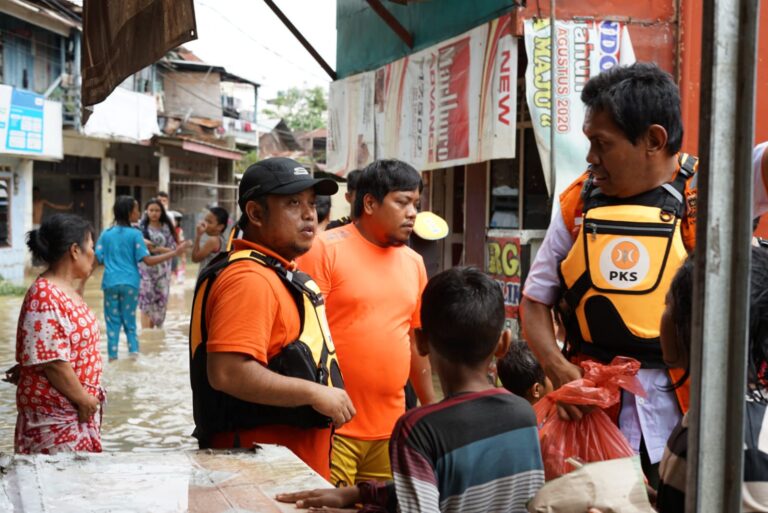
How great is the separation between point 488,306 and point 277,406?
2.90 feet

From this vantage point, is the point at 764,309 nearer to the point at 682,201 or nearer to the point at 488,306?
the point at 488,306

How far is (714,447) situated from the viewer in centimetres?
128

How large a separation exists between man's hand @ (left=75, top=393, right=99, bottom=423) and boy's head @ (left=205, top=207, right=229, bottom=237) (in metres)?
4.88

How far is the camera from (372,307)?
11.5 ft

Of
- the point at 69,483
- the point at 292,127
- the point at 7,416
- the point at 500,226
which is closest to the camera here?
the point at 69,483

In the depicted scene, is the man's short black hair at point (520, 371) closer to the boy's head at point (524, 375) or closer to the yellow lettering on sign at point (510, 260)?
the boy's head at point (524, 375)

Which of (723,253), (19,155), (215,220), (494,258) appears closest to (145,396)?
(215,220)

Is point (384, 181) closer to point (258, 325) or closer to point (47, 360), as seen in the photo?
point (258, 325)

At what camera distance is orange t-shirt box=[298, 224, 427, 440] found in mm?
3447

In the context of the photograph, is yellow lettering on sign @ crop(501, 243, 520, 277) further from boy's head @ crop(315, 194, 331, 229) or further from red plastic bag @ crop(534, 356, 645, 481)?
red plastic bag @ crop(534, 356, 645, 481)

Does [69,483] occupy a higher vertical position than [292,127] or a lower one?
lower

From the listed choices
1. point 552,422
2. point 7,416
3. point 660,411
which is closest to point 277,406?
point 552,422

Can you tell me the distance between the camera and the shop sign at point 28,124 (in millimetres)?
18250

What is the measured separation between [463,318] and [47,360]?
91.3 inches
